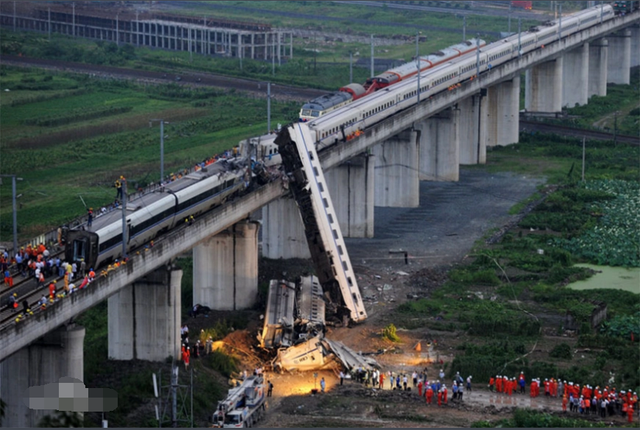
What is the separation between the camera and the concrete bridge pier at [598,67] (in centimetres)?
17575

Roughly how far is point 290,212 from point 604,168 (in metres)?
46.1

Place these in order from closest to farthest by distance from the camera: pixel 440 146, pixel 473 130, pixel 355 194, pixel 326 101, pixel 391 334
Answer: pixel 391 334
pixel 355 194
pixel 326 101
pixel 440 146
pixel 473 130

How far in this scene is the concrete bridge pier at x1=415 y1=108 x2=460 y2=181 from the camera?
12431 cm

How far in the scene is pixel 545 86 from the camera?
160 metres

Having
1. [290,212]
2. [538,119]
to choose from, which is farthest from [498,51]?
[290,212]

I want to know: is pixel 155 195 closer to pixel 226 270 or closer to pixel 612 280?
pixel 226 270

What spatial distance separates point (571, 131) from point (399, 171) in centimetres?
4109

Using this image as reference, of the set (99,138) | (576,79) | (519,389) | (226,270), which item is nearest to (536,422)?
(519,389)

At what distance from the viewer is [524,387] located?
7069 cm

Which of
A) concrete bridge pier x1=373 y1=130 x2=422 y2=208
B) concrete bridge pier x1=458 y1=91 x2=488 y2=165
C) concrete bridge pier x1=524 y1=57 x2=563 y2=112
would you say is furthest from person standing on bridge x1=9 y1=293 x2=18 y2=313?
concrete bridge pier x1=524 y1=57 x2=563 y2=112

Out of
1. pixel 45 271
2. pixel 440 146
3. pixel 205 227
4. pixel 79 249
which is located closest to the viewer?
pixel 45 271

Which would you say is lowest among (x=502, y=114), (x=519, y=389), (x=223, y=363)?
(x=519, y=389)

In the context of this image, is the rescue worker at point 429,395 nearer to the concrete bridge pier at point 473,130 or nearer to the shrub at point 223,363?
the shrub at point 223,363

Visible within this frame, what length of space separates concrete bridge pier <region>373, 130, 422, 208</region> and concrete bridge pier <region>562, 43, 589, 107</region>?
57.0m
